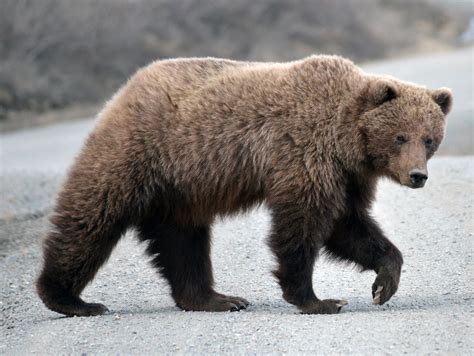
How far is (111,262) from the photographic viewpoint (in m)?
8.55

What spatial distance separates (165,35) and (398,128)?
21629 mm

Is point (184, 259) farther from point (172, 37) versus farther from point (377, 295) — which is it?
point (172, 37)

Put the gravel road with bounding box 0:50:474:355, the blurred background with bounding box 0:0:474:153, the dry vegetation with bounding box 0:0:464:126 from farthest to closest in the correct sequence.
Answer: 1. the dry vegetation with bounding box 0:0:464:126
2. the blurred background with bounding box 0:0:474:153
3. the gravel road with bounding box 0:50:474:355

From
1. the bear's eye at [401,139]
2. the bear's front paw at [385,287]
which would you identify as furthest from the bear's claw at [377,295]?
the bear's eye at [401,139]

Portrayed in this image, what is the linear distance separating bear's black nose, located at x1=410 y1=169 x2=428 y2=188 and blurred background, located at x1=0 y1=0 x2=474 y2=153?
984 centimetres

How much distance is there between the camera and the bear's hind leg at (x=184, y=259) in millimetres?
7270

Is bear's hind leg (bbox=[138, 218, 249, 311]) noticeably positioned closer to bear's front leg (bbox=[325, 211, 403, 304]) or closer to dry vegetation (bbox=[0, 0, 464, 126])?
bear's front leg (bbox=[325, 211, 403, 304])

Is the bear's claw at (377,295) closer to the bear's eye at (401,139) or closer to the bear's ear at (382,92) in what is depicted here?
the bear's eye at (401,139)

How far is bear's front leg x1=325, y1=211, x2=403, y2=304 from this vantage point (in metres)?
6.74

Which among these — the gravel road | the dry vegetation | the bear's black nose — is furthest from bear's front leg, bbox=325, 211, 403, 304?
the dry vegetation

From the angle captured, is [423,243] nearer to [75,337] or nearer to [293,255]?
[293,255]

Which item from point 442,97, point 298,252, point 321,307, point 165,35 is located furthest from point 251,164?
point 165,35

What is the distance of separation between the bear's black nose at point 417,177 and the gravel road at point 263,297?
0.84 meters

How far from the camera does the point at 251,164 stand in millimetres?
6855
